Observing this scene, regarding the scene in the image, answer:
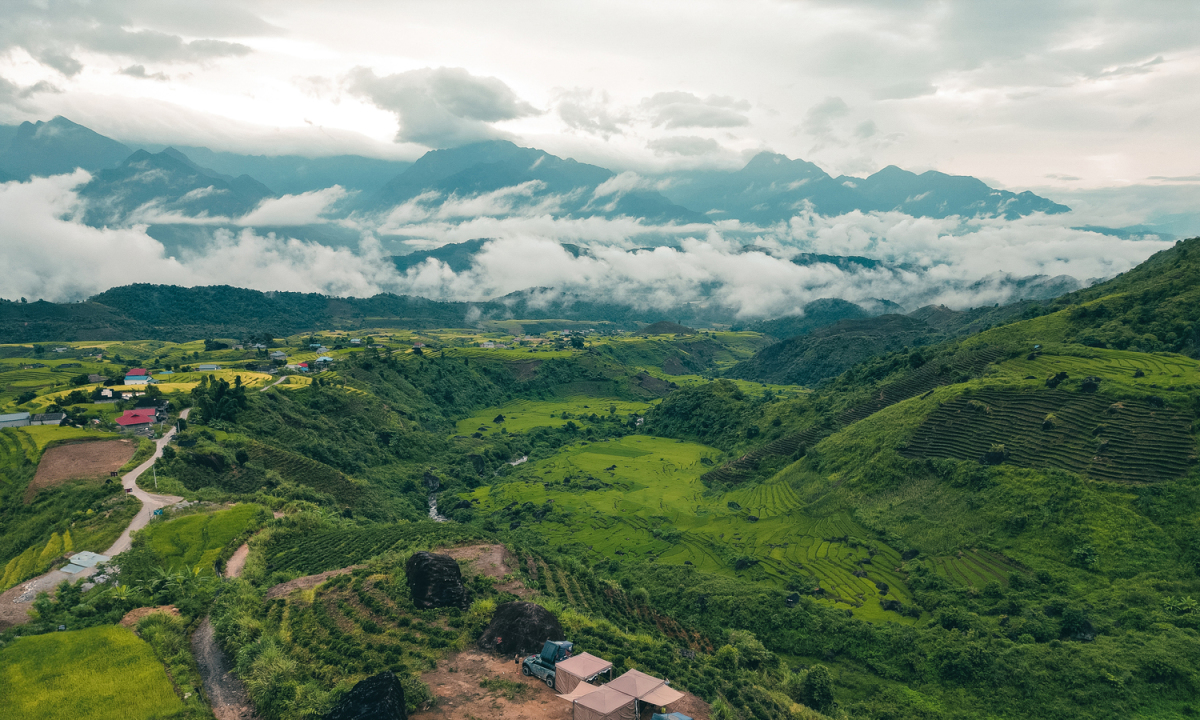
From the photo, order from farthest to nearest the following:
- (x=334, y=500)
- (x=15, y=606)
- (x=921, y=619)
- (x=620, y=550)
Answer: (x=334, y=500) → (x=620, y=550) → (x=921, y=619) → (x=15, y=606)

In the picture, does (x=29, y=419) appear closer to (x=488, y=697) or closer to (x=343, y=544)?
(x=343, y=544)

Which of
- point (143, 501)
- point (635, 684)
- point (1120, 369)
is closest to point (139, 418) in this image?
point (143, 501)

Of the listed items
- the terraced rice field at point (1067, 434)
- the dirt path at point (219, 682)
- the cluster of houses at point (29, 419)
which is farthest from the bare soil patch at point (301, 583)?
the cluster of houses at point (29, 419)

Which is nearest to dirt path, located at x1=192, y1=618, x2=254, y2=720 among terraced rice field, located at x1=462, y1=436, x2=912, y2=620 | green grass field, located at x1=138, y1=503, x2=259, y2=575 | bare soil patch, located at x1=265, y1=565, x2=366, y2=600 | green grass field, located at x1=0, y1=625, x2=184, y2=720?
green grass field, located at x1=0, y1=625, x2=184, y2=720

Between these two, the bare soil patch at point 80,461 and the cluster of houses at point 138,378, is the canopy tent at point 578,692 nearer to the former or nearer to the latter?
the bare soil patch at point 80,461

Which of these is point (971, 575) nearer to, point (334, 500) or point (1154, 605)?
point (1154, 605)

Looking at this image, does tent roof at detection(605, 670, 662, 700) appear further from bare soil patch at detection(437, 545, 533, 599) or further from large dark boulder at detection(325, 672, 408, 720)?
bare soil patch at detection(437, 545, 533, 599)

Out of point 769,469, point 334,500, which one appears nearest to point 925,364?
point 769,469
